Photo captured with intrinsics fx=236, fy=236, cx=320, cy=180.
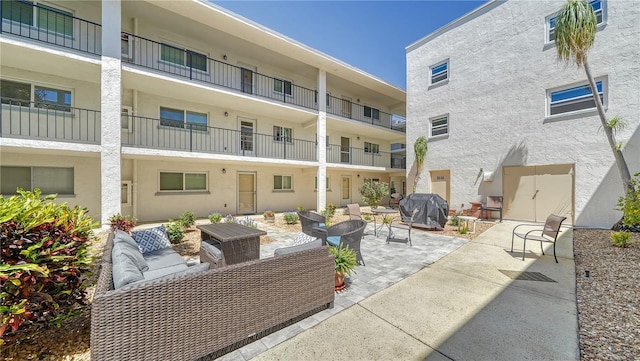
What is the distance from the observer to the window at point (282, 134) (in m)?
13.8

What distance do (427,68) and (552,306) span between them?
46.2ft

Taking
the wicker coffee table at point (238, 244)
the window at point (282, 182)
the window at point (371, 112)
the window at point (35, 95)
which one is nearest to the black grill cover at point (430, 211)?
the wicker coffee table at point (238, 244)

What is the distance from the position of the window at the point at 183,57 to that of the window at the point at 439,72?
12.5 meters

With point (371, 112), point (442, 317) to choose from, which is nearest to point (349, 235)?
point (442, 317)

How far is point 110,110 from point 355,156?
44.5 feet

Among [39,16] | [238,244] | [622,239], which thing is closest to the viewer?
[238,244]

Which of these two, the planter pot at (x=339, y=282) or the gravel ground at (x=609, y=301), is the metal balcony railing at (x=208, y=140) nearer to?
the planter pot at (x=339, y=282)

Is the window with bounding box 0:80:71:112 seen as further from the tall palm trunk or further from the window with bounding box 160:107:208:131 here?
the tall palm trunk

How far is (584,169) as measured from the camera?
9.09m

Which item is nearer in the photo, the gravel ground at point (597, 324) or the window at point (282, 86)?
the gravel ground at point (597, 324)

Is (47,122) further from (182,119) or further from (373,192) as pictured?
(373,192)

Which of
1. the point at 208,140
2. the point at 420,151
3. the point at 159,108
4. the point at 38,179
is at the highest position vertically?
the point at 159,108

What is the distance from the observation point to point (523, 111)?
1059 centimetres

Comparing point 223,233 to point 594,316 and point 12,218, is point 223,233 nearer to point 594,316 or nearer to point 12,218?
point 12,218
